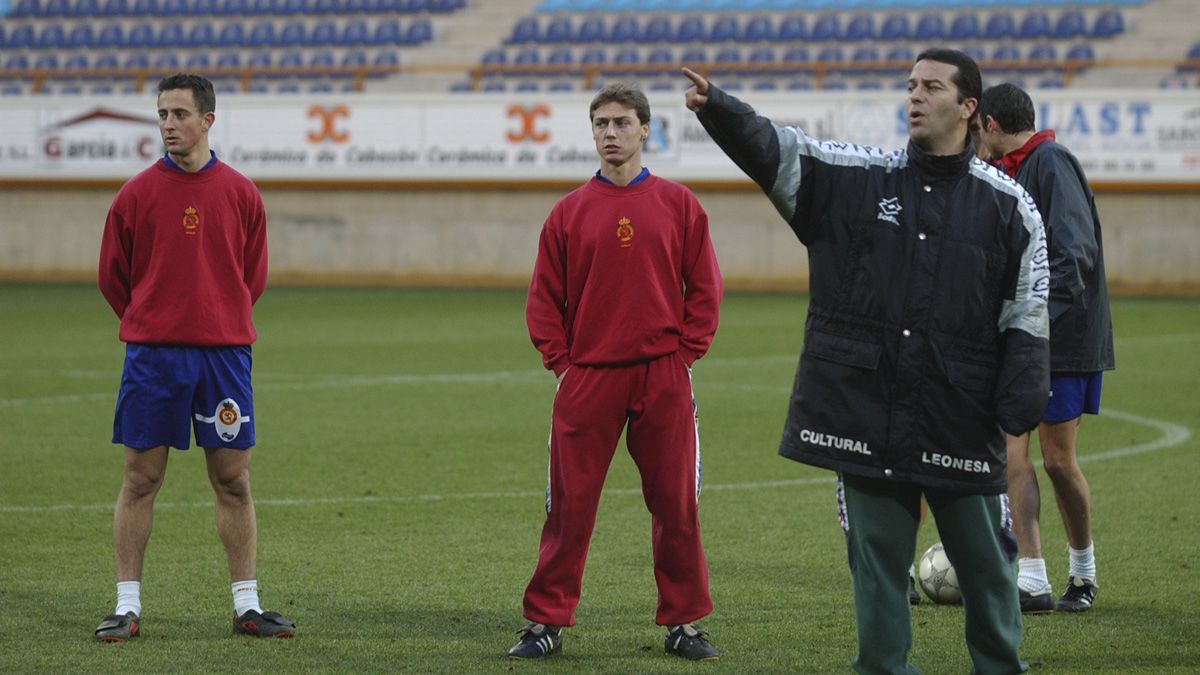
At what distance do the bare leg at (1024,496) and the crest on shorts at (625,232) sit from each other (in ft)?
6.37

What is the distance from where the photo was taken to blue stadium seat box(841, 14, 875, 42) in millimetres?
29516

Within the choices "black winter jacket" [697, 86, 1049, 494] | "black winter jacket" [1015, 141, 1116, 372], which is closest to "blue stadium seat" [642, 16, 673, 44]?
"black winter jacket" [1015, 141, 1116, 372]

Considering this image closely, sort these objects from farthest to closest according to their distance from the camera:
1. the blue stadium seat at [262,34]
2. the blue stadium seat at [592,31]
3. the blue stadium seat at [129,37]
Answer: the blue stadium seat at [129,37]
the blue stadium seat at [262,34]
the blue stadium seat at [592,31]

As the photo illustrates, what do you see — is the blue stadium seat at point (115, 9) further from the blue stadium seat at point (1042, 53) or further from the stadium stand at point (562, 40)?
the blue stadium seat at point (1042, 53)

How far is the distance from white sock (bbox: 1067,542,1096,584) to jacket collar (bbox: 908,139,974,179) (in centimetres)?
254

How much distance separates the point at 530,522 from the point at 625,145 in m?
3.32

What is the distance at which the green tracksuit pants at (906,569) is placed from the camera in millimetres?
4648

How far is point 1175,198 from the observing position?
79.0ft

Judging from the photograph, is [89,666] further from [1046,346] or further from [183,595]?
[1046,346]

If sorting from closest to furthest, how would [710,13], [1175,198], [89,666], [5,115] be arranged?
[89,666] < [1175,198] < [5,115] < [710,13]

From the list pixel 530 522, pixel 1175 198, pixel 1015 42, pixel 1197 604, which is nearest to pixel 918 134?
pixel 1197 604

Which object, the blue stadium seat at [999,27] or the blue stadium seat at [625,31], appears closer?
the blue stadium seat at [999,27]

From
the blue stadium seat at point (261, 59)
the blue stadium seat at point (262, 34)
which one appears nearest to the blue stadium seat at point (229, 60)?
the blue stadium seat at point (261, 59)

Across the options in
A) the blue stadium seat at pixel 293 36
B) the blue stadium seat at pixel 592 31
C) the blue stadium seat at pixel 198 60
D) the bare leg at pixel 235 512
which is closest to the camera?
the bare leg at pixel 235 512
